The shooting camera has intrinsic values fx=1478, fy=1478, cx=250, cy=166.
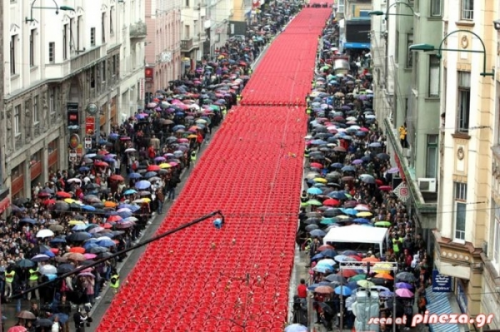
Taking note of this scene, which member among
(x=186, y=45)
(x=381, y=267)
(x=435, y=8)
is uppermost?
(x=435, y=8)

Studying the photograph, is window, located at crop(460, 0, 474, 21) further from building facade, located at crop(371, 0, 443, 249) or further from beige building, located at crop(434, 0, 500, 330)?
building facade, located at crop(371, 0, 443, 249)

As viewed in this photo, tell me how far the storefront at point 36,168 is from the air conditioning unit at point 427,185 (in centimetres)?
2350

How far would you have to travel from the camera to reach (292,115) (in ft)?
342

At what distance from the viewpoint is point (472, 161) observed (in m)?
40.4

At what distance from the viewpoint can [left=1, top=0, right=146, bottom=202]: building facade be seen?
224 ft

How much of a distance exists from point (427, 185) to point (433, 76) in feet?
14.4

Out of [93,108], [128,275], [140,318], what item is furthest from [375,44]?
[140,318]

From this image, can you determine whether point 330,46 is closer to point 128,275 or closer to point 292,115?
point 292,115

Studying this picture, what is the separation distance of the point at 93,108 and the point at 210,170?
9.86 m

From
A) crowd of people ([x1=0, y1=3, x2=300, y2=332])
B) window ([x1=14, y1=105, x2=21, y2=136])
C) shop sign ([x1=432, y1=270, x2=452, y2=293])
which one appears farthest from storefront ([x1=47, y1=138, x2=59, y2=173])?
shop sign ([x1=432, y1=270, x2=452, y2=293])

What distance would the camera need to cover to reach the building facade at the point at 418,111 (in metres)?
54.1

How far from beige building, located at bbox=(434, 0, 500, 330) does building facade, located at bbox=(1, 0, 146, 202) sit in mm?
28311

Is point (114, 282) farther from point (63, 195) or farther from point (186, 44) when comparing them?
point (186, 44)

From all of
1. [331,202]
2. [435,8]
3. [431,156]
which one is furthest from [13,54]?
[431,156]
